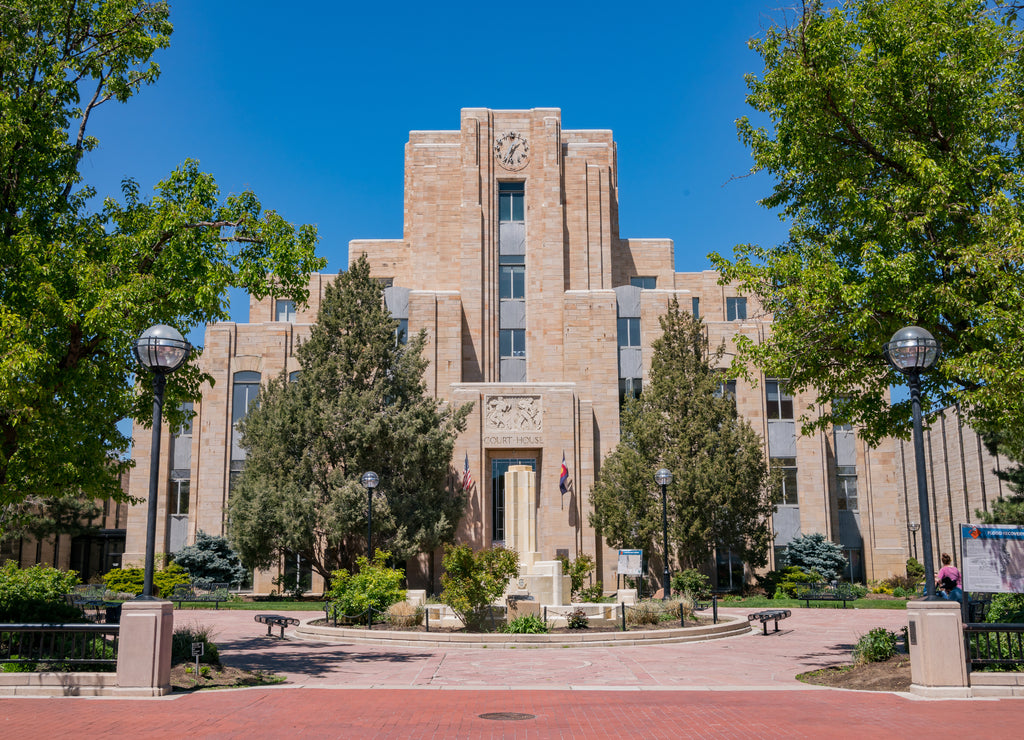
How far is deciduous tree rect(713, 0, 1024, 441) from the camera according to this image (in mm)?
13859

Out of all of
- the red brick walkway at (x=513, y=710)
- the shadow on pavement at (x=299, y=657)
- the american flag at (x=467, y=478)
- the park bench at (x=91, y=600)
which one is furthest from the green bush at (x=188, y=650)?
the american flag at (x=467, y=478)

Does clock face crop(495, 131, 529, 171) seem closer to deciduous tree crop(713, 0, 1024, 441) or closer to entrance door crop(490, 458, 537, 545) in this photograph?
entrance door crop(490, 458, 537, 545)

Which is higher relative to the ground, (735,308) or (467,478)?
(735,308)

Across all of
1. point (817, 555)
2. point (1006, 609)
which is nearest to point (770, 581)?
point (817, 555)

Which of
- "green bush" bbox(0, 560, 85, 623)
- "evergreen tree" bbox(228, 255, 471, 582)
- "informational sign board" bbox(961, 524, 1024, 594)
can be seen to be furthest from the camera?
"evergreen tree" bbox(228, 255, 471, 582)

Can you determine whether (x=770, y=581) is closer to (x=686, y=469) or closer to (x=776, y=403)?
(x=686, y=469)

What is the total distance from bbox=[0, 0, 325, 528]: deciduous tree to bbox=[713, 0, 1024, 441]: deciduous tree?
30.9 ft

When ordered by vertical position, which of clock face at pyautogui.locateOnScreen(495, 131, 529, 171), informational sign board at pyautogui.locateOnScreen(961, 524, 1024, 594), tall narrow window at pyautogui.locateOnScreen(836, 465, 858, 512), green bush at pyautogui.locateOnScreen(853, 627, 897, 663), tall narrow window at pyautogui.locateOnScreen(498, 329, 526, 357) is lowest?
green bush at pyautogui.locateOnScreen(853, 627, 897, 663)

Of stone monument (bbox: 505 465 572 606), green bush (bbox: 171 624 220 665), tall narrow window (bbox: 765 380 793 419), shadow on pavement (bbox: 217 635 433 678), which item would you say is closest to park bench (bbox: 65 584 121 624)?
shadow on pavement (bbox: 217 635 433 678)

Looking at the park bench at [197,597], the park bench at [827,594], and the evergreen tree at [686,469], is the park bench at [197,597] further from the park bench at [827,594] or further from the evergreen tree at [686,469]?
the park bench at [827,594]

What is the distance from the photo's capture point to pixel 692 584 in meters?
33.4

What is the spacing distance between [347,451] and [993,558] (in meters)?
24.5

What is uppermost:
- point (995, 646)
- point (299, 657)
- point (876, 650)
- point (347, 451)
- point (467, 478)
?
point (347, 451)

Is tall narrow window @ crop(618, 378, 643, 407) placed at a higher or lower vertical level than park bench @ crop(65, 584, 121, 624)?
higher
